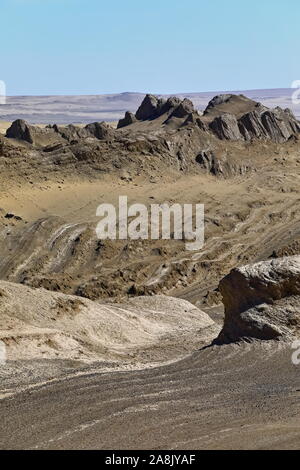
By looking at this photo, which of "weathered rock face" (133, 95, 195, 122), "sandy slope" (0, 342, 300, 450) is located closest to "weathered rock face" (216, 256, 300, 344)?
"sandy slope" (0, 342, 300, 450)

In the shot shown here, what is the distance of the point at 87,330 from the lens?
829 inches

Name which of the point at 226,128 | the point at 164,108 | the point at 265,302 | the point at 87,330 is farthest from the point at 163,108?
the point at 265,302

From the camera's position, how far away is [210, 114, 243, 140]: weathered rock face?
50.2 m

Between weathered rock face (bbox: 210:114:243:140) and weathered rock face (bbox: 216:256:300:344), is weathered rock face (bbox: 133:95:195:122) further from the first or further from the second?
weathered rock face (bbox: 216:256:300:344)

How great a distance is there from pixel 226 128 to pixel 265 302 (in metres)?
34.4

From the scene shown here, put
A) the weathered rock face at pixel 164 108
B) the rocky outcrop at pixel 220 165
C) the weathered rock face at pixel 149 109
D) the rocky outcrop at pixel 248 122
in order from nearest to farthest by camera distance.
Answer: the rocky outcrop at pixel 220 165
the rocky outcrop at pixel 248 122
the weathered rock face at pixel 164 108
the weathered rock face at pixel 149 109

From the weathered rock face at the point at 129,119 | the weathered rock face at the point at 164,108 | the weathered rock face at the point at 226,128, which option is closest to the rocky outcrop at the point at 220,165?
the weathered rock face at the point at 226,128

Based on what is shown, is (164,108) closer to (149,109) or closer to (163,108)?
(163,108)

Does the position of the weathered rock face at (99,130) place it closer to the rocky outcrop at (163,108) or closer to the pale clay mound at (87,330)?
the rocky outcrop at (163,108)

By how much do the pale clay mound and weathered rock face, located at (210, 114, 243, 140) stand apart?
26.4 metres

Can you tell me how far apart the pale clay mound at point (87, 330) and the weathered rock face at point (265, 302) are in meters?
2.20

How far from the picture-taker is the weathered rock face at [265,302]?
1647cm
